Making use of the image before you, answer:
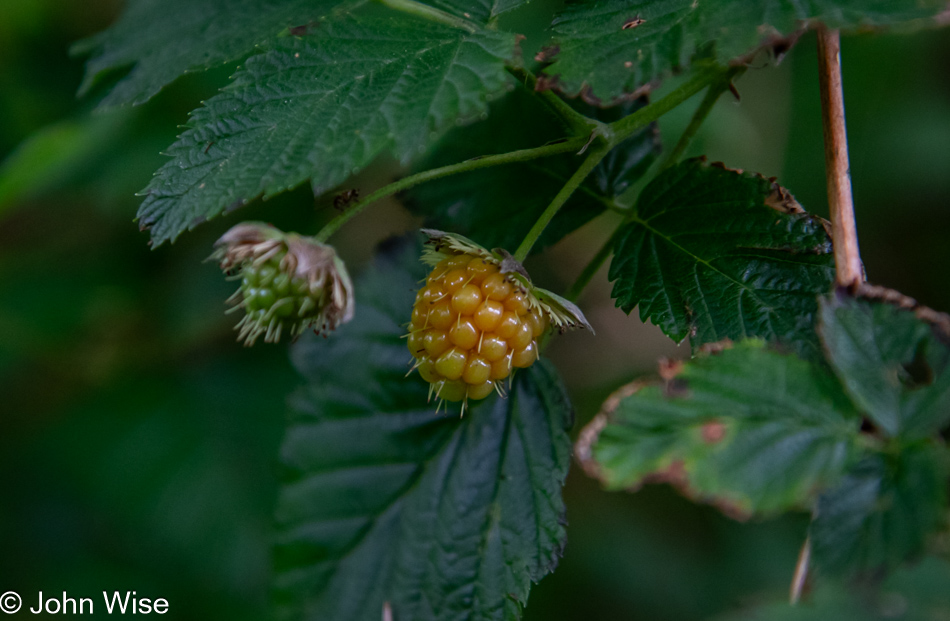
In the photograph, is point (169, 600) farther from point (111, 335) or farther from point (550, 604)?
point (550, 604)

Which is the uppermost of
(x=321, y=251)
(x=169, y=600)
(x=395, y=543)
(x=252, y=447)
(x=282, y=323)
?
(x=321, y=251)

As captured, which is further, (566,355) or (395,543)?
(566,355)

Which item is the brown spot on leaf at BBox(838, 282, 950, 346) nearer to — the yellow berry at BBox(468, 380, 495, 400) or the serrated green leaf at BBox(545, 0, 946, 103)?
the serrated green leaf at BBox(545, 0, 946, 103)

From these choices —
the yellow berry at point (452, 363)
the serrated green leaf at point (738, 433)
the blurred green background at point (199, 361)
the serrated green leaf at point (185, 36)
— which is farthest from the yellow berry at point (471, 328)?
the blurred green background at point (199, 361)

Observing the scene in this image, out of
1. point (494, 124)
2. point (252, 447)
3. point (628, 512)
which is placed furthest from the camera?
point (628, 512)

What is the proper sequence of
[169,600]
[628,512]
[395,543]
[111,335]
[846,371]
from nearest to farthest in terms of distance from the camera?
[846,371]
[395,543]
[169,600]
[111,335]
[628,512]

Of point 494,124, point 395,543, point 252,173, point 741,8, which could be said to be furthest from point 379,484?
point 741,8

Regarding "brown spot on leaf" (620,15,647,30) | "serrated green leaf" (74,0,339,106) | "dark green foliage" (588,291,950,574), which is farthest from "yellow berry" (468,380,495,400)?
"serrated green leaf" (74,0,339,106)
